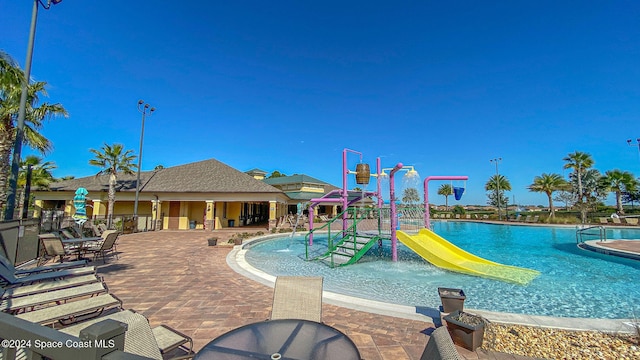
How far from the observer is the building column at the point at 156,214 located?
21688 mm

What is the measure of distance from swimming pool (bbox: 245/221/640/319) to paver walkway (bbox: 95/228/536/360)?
6.00 feet

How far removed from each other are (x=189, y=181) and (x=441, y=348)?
2589 centimetres

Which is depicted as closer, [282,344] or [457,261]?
[282,344]

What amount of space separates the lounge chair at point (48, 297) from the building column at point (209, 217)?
18.3 meters

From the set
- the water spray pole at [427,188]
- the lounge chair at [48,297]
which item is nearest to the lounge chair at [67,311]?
the lounge chair at [48,297]

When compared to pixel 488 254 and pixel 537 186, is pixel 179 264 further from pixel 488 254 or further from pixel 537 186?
pixel 537 186

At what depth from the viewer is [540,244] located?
1691 cm

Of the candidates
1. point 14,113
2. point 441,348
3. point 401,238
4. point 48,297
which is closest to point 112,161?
point 14,113

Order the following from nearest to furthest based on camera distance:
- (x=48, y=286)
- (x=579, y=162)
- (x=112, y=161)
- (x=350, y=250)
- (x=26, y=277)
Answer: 1. (x=48, y=286)
2. (x=26, y=277)
3. (x=350, y=250)
4. (x=112, y=161)
5. (x=579, y=162)

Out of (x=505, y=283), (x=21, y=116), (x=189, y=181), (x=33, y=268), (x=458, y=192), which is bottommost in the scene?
(x=505, y=283)

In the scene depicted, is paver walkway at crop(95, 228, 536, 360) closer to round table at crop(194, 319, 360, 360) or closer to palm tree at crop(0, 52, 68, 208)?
round table at crop(194, 319, 360, 360)

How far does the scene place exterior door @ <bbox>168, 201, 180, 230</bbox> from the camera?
77.8 feet

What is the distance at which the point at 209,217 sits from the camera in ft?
73.7

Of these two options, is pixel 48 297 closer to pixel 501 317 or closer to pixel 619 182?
pixel 501 317
